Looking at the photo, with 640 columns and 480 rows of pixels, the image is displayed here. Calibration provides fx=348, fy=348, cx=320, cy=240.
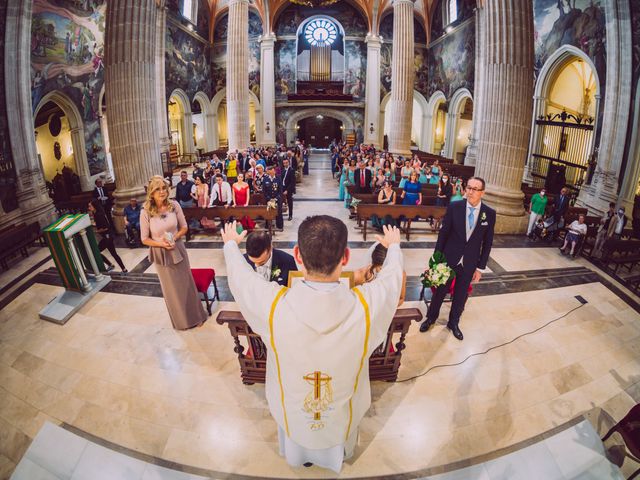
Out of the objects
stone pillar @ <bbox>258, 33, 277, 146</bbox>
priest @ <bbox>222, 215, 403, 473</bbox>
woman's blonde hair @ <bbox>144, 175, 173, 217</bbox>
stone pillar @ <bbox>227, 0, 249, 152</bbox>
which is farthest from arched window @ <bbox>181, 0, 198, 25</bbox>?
priest @ <bbox>222, 215, 403, 473</bbox>

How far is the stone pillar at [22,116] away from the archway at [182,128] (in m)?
13.1

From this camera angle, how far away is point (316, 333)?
1.58 meters

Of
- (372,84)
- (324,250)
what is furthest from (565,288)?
(372,84)

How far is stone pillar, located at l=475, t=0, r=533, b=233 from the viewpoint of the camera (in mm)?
7203

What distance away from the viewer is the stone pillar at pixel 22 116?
7.96m

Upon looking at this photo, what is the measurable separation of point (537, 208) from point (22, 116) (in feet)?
39.8

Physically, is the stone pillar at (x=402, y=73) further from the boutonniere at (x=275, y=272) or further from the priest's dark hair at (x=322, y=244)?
the priest's dark hair at (x=322, y=244)

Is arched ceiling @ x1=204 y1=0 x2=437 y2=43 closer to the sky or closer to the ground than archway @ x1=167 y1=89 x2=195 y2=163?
closer to the sky

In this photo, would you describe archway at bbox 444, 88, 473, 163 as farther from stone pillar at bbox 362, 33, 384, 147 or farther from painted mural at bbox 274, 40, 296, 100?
painted mural at bbox 274, 40, 296, 100

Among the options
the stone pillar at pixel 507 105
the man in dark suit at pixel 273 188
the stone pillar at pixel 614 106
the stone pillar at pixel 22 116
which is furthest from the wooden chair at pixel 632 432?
the stone pillar at pixel 22 116

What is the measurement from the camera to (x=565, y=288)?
537 cm

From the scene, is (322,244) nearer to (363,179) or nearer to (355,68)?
(363,179)

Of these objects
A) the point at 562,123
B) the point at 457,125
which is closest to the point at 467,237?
the point at 562,123

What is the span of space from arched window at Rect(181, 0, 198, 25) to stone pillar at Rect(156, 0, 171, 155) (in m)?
3.45
